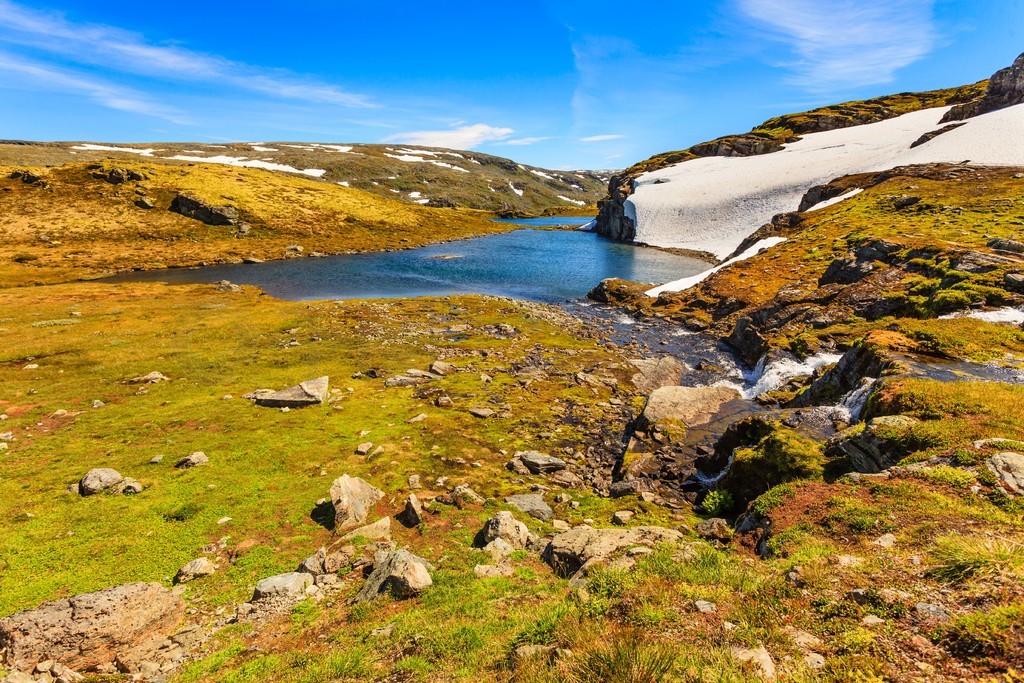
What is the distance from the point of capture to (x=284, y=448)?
2111 cm

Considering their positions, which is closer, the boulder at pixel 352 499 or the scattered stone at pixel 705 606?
the scattered stone at pixel 705 606

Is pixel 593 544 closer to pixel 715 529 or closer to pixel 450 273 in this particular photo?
pixel 715 529

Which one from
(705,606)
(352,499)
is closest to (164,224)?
(352,499)

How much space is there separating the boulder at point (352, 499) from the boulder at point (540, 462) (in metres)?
7.22

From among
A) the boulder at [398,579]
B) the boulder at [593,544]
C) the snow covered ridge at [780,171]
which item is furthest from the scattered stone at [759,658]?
the snow covered ridge at [780,171]

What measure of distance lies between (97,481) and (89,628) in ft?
30.3

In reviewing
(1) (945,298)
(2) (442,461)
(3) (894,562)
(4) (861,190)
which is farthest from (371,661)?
(4) (861,190)

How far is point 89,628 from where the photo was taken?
10.2 m

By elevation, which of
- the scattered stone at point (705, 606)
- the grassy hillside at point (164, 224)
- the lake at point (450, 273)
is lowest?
the scattered stone at point (705, 606)

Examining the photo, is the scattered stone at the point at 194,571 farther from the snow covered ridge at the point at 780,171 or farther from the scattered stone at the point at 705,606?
the snow covered ridge at the point at 780,171

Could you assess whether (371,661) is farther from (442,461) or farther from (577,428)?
(577,428)

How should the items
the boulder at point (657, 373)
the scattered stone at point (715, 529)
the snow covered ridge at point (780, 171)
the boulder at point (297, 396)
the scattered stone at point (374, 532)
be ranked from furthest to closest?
the snow covered ridge at point (780, 171), the boulder at point (657, 373), the boulder at point (297, 396), the scattered stone at point (374, 532), the scattered stone at point (715, 529)

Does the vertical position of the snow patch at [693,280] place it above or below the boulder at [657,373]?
above

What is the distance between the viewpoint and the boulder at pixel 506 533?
14.3 metres
